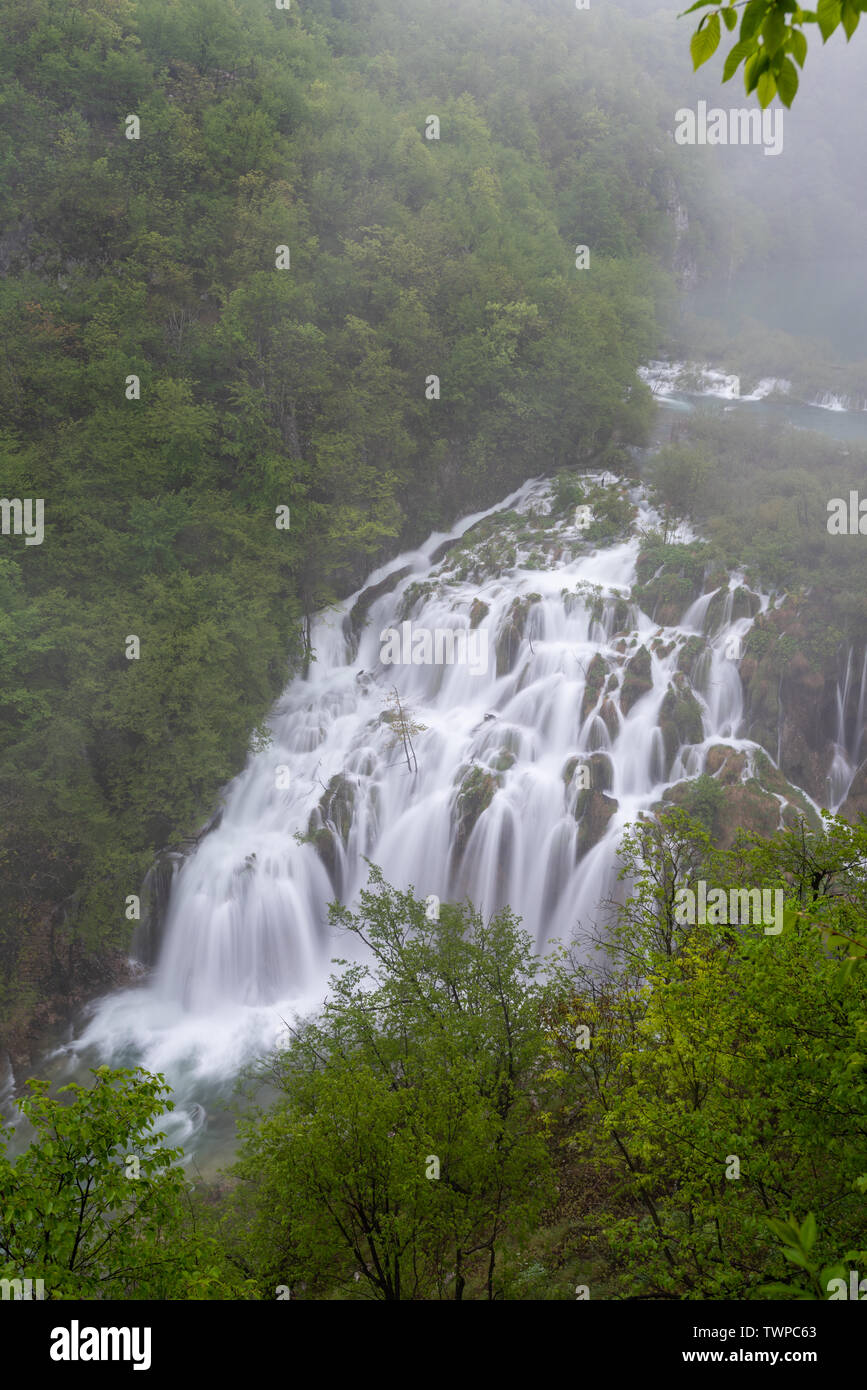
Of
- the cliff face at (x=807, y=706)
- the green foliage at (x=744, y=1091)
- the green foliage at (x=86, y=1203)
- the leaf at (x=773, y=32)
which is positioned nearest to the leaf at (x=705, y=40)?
the leaf at (x=773, y=32)

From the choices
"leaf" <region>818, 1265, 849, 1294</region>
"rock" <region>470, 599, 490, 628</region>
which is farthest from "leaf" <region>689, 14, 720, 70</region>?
"rock" <region>470, 599, 490, 628</region>

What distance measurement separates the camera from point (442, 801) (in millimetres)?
25984

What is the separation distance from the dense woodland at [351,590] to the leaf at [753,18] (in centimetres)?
424

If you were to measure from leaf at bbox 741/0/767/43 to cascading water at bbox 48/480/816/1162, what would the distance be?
21382 mm

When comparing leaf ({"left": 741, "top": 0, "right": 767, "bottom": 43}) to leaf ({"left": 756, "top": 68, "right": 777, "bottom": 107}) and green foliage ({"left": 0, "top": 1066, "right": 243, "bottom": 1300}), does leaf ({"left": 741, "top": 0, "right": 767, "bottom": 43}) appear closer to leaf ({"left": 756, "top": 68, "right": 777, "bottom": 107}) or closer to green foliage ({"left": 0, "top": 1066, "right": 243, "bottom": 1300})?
leaf ({"left": 756, "top": 68, "right": 777, "bottom": 107})

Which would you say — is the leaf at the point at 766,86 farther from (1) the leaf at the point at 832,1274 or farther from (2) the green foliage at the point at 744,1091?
(2) the green foliage at the point at 744,1091

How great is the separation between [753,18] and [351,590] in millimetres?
32410

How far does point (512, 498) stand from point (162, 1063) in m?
26.9

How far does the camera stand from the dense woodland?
933 centimetres

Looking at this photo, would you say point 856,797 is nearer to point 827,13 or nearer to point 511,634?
point 511,634

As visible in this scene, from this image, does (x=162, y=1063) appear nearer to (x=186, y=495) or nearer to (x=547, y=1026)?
(x=547, y=1026)

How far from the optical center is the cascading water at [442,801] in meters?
23.8

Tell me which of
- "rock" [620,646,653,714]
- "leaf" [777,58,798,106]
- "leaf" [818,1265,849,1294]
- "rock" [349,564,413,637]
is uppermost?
"rock" [349,564,413,637]

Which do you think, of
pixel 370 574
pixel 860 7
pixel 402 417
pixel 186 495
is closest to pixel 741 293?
pixel 402 417
